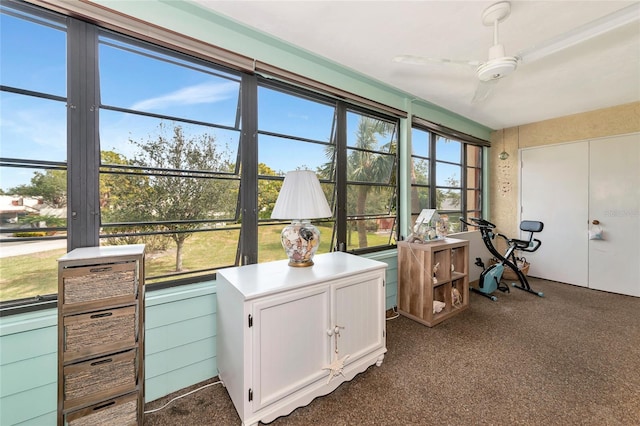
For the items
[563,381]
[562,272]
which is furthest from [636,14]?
[562,272]

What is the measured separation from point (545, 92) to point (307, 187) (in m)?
3.36

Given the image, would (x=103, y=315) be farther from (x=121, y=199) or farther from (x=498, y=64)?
(x=498, y=64)

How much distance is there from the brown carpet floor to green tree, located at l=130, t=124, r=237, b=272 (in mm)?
1206

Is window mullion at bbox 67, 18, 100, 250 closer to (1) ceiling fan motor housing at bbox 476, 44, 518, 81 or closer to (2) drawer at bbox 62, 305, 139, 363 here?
(2) drawer at bbox 62, 305, 139, 363

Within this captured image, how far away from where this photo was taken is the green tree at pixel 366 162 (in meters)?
2.97

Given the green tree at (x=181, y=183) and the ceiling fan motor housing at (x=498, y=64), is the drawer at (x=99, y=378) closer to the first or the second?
the green tree at (x=181, y=183)

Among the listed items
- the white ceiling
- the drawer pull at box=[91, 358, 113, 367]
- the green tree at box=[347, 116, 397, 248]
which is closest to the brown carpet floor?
the drawer pull at box=[91, 358, 113, 367]

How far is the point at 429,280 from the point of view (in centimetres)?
267

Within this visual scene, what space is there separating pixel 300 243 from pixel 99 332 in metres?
1.22

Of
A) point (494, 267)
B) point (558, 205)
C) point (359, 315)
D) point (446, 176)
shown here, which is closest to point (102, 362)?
point (359, 315)

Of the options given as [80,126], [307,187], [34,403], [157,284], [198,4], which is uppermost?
[198,4]

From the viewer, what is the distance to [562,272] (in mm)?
4109

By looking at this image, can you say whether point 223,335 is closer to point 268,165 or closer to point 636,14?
point 268,165

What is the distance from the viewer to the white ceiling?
175 cm
